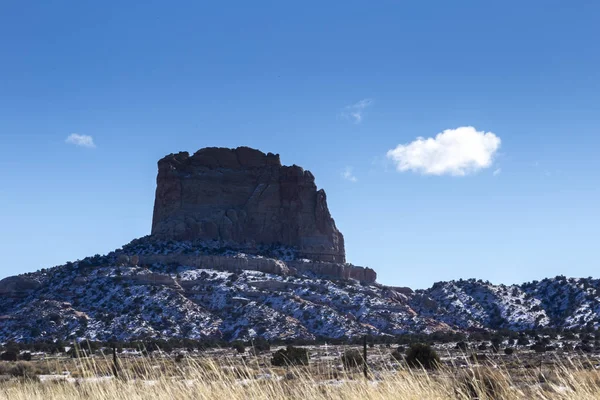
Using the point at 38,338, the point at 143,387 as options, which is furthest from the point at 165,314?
the point at 143,387

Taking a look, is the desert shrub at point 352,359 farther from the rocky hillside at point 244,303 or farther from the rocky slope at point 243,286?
the rocky hillside at point 244,303

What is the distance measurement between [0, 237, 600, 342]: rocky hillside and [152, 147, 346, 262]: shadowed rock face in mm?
8550

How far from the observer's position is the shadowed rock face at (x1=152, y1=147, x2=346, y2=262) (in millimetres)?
118438

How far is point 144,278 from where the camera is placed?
303 feet

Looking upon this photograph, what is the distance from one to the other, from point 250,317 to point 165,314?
379 inches

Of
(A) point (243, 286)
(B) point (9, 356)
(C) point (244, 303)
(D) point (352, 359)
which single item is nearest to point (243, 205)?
(A) point (243, 286)

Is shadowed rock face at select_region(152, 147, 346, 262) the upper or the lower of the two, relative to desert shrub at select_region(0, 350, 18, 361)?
upper

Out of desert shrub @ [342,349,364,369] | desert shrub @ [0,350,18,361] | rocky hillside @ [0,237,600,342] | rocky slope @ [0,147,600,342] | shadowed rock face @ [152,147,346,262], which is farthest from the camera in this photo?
shadowed rock face @ [152,147,346,262]

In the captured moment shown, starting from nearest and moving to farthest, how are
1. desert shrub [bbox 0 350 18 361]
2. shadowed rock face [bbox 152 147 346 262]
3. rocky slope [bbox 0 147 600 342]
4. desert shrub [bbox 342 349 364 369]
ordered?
1. desert shrub [bbox 342 349 364 369]
2. desert shrub [bbox 0 350 18 361]
3. rocky slope [bbox 0 147 600 342]
4. shadowed rock face [bbox 152 147 346 262]

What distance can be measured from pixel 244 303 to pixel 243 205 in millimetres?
38810

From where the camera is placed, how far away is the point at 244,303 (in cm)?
8744

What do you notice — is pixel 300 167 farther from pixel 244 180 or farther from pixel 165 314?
pixel 165 314

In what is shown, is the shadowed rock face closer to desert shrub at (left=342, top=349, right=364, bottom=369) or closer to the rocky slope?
the rocky slope

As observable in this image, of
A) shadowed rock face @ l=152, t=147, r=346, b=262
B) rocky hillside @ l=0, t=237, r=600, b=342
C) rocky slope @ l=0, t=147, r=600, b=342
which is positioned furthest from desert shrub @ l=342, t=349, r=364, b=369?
shadowed rock face @ l=152, t=147, r=346, b=262
